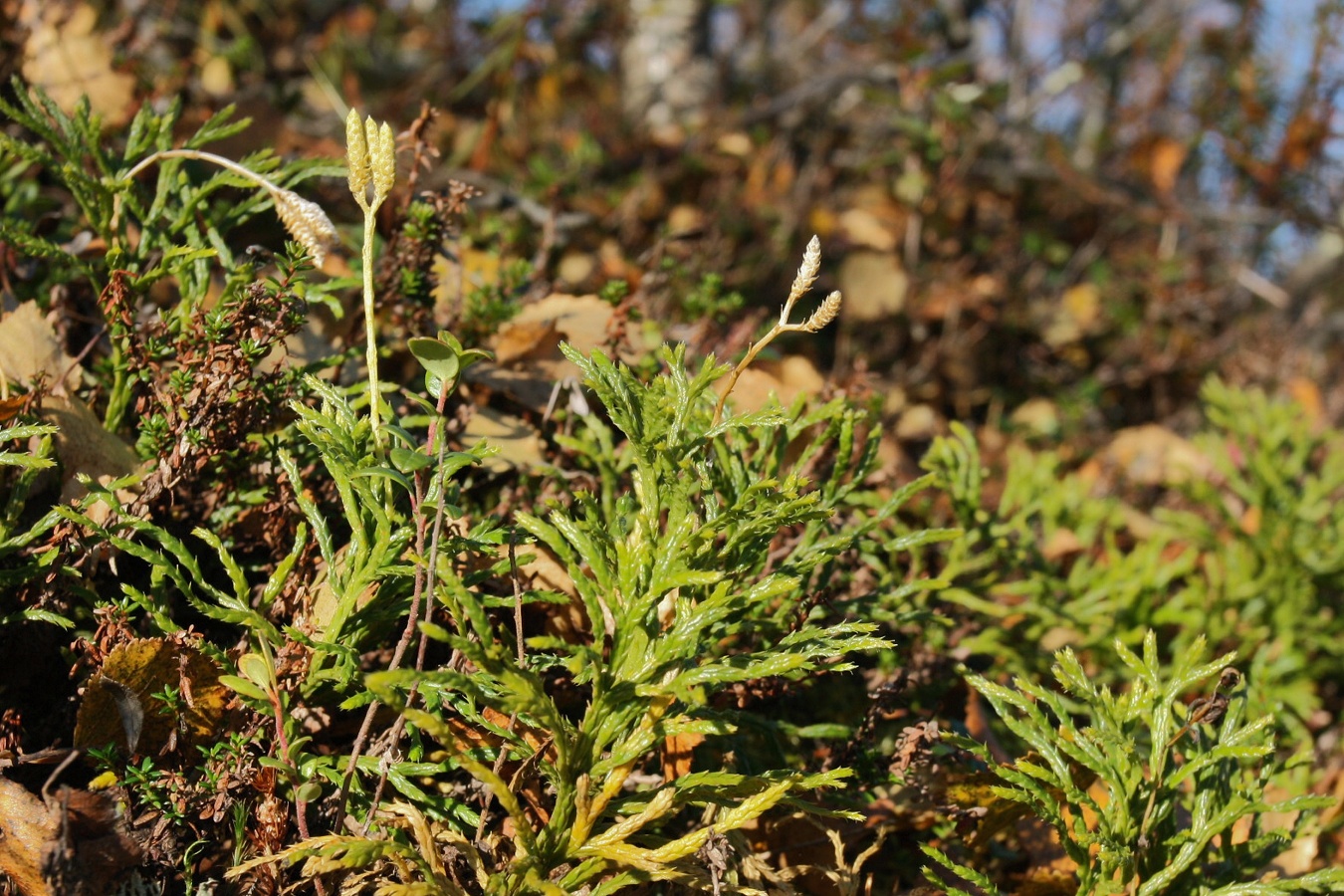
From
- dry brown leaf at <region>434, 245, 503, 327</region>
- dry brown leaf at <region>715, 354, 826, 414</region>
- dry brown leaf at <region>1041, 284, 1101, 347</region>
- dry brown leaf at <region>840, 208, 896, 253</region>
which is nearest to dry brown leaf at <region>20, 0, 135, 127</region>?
dry brown leaf at <region>434, 245, 503, 327</region>

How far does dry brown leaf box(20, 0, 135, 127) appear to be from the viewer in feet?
7.73

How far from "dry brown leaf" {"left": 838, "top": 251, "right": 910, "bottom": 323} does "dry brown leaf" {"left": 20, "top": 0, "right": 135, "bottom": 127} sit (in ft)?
6.39

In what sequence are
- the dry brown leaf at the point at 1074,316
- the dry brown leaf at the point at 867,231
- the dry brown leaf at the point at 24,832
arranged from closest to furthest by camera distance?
the dry brown leaf at the point at 24,832
the dry brown leaf at the point at 867,231
the dry brown leaf at the point at 1074,316

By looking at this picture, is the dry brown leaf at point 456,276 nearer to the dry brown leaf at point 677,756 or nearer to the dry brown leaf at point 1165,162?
the dry brown leaf at point 677,756

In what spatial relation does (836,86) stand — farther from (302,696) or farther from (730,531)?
(302,696)

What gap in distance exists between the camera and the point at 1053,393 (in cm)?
353

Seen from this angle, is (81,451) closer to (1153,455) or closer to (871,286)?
(871,286)

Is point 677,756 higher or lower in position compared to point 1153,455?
higher

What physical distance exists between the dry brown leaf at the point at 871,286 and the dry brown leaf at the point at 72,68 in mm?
1948

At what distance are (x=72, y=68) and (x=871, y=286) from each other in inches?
85.7

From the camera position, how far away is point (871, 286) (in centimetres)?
317

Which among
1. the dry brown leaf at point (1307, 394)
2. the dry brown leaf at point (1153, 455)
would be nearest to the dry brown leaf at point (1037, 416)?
the dry brown leaf at point (1153, 455)

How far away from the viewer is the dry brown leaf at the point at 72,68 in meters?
2.36

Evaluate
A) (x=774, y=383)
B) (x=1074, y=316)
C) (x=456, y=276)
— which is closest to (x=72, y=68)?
(x=456, y=276)
